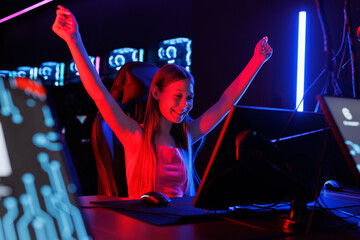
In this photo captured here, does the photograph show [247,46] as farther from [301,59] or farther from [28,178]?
[28,178]

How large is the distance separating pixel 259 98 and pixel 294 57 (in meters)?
0.37

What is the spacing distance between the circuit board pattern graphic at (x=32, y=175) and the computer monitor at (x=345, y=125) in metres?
0.61

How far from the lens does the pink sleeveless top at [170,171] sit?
177 cm

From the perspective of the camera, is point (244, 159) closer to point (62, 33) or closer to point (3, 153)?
point (3, 153)

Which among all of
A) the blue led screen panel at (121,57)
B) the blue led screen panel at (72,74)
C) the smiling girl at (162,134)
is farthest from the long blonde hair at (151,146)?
the blue led screen panel at (72,74)

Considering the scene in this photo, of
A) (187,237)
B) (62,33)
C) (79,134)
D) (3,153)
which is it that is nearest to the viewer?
(3,153)

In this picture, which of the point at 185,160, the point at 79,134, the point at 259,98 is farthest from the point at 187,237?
the point at 79,134

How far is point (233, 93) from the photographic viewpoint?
6.37 feet

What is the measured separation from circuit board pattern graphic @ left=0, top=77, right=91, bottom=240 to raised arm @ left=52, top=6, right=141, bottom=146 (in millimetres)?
732

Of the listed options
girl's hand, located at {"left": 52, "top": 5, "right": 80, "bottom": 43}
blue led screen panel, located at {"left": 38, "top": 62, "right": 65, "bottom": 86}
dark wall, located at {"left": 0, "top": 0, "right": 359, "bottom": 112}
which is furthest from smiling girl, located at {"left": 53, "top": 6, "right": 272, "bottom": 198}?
blue led screen panel, located at {"left": 38, "top": 62, "right": 65, "bottom": 86}

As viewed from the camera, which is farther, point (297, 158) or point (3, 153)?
point (297, 158)

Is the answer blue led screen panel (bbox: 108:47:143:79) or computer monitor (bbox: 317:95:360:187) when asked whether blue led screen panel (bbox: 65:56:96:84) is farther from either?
computer monitor (bbox: 317:95:360:187)

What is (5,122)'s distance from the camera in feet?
1.46

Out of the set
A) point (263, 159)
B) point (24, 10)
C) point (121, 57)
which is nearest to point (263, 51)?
point (263, 159)
